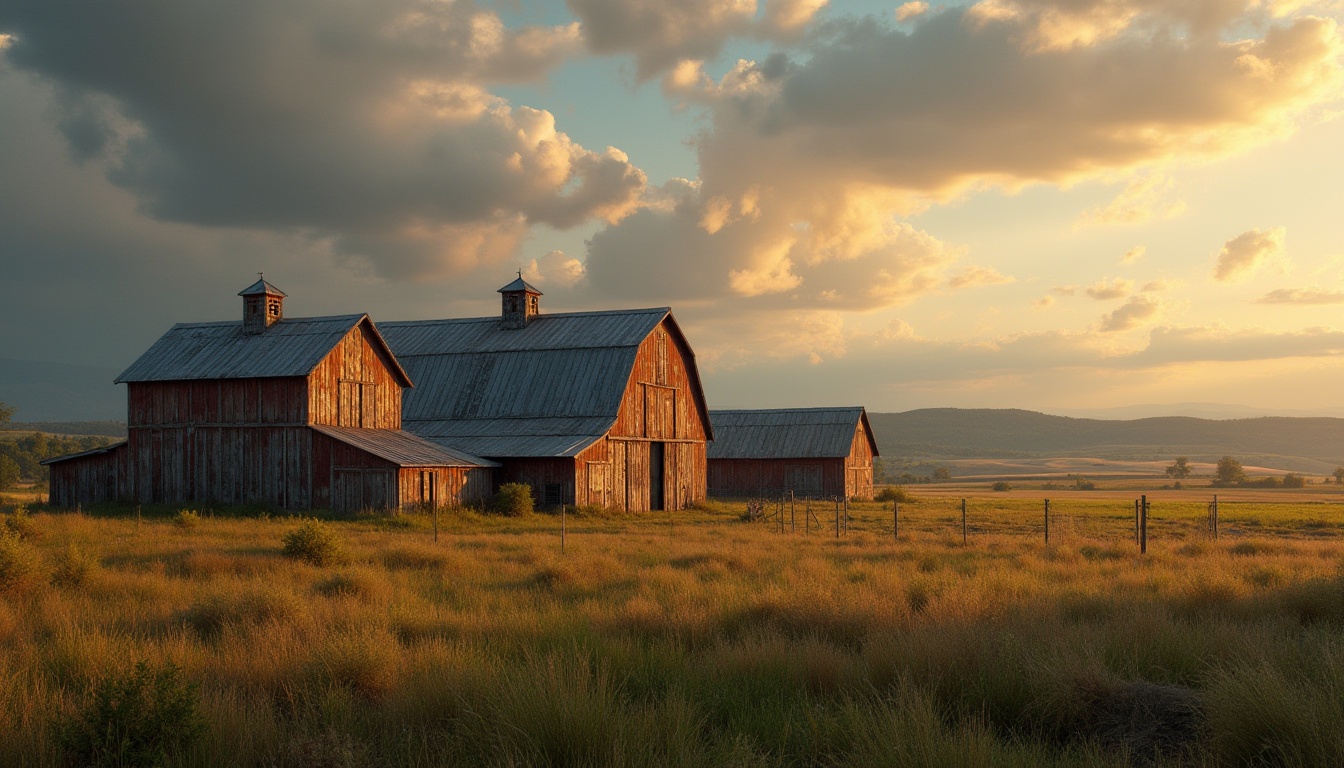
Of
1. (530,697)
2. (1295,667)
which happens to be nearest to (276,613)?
(530,697)

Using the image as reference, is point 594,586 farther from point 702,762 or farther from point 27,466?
point 27,466

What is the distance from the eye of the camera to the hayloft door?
46875mm

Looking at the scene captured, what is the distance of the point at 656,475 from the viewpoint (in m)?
47.2

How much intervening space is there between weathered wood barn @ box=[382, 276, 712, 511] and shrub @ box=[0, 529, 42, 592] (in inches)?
924

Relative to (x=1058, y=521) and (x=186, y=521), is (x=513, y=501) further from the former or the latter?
(x=1058, y=521)

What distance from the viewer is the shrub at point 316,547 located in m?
20.4

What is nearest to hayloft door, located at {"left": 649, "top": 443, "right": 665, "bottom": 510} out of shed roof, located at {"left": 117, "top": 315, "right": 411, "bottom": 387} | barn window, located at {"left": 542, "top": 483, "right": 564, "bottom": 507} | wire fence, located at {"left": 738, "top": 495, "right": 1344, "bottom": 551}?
wire fence, located at {"left": 738, "top": 495, "right": 1344, "bottom": 551}

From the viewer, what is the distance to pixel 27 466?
103438mm

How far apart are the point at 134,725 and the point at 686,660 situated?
515 centimetres

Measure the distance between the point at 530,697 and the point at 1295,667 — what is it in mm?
7052

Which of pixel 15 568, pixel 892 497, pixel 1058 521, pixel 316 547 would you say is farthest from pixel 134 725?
pixel 892 497

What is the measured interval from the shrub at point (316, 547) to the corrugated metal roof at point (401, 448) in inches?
529

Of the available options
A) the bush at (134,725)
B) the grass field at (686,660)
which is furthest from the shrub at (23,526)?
the bush at (134,725)

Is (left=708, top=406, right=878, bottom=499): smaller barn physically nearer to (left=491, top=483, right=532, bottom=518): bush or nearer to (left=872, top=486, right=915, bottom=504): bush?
(left=872, top=486, right=915, bottom=504): bush
